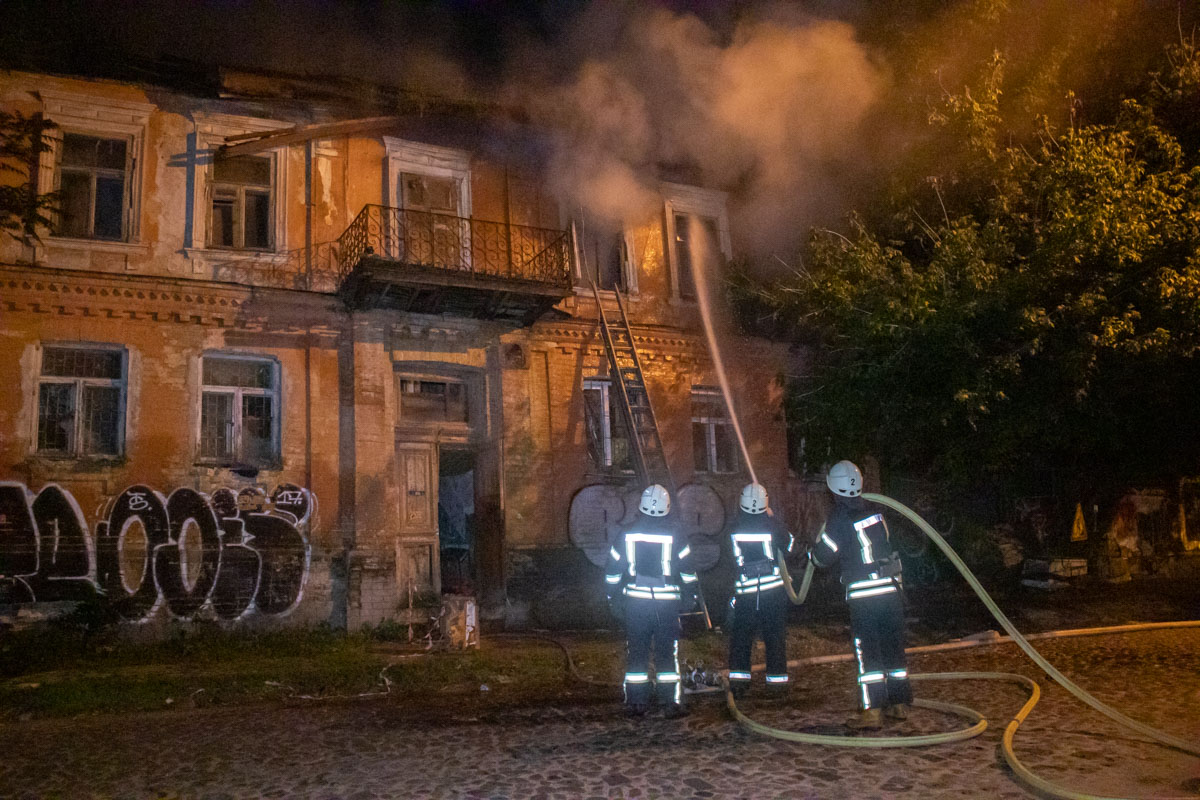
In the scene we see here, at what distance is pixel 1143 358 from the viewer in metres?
9.75

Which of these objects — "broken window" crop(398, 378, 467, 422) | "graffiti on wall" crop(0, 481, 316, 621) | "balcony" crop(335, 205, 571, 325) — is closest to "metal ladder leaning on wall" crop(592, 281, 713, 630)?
"balcony" crop(335, 205, 571, 325)

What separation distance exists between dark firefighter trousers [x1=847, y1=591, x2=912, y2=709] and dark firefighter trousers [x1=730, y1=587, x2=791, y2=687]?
1008 millimetres

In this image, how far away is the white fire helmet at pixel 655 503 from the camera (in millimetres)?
6988

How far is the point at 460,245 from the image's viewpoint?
41.5 ft

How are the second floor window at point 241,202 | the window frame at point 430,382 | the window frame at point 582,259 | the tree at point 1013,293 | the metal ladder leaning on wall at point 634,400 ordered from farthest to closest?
the window frame at point 582,259
the metal ladder leaning on wall at point 634,400
the window frame at point 430,382
the second floor window at point 241,202
the tree at point 1013,293

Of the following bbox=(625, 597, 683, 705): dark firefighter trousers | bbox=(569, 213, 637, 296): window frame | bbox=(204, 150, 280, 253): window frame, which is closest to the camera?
bbox=(625, 597, 683, 705): dark firefighter trousers

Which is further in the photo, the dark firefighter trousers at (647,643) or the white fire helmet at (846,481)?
the dark firefighter trousers at (647,643)

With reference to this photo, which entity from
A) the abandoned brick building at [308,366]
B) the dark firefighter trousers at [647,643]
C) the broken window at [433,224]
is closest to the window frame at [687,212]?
the abandoned brick building at [308,366]

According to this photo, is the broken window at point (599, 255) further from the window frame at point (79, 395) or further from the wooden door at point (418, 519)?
the window frame at point (79, 395)

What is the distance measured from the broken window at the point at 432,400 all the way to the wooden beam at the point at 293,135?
3.82 metres

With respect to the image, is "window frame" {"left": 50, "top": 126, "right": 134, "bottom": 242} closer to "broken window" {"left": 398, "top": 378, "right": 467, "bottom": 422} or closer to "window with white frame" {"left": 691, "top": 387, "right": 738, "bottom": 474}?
"broken window" {"left": 398, "top": 378, "right": 467, "bottom": 422}

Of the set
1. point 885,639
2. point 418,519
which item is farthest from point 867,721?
point 418,519

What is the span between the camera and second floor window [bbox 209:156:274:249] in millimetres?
11766

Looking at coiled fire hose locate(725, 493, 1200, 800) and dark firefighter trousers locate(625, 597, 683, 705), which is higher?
dark firefighter trousers locate(625, 597, 683, 705)
